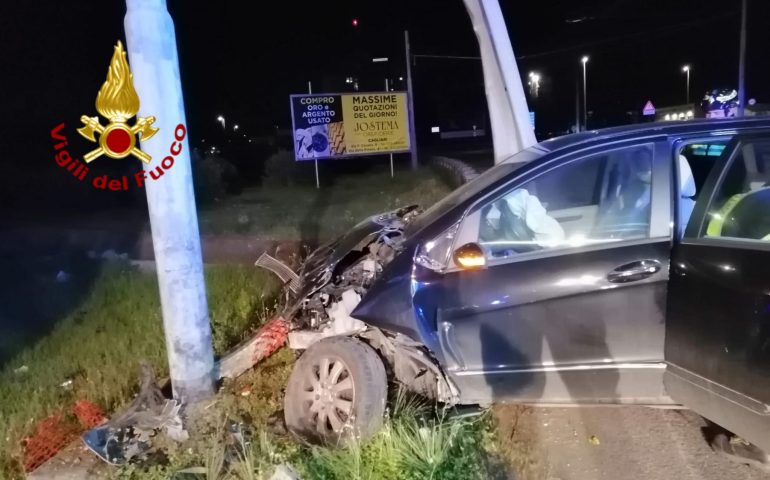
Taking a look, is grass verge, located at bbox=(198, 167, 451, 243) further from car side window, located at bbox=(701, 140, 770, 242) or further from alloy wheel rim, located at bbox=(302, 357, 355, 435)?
car side window, located at bbox=(701, 140, 770, 242)

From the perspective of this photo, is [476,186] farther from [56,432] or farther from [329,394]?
[56,432]

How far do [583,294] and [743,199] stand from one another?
893 millimetres

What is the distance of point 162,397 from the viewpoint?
408 centimetres

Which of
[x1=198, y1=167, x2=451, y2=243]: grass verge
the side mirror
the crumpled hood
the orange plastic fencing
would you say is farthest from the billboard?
the side mirror

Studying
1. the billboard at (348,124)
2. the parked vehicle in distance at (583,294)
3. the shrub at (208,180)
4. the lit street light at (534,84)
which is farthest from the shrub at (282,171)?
the lit street light at (534,84)

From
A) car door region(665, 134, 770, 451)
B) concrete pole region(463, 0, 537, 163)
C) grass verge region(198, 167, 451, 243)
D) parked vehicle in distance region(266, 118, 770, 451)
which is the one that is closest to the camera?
car door region(665, 134, 770, 451)

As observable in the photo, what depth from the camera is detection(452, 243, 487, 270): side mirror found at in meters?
3.36

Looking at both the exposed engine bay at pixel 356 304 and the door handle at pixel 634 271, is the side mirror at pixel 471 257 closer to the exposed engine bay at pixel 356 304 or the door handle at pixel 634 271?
the exposed engine bay at pixel 356 304

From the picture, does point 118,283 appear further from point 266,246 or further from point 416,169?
point 416,169

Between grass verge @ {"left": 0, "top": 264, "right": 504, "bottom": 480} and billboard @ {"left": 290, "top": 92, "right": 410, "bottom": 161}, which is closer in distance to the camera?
grass verge @ {"left": 0, "top": 264, "right": 504, "bottom": 480}

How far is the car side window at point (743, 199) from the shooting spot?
3.05 m

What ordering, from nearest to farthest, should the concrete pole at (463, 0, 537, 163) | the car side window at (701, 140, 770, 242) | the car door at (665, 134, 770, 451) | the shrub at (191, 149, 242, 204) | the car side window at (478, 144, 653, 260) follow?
the car door at (665, 134, 770, 451) → the car side window at (701, 140, 770, 242) → the car side window at (478, 144, 653, 260) → the concrete pole at (463, 0, 537, 163) → the shrub at (191, 149, 242, 204)

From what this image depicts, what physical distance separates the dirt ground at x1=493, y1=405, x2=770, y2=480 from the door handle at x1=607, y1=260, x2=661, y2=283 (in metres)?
1.03

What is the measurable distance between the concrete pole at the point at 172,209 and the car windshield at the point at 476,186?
4.50ft
